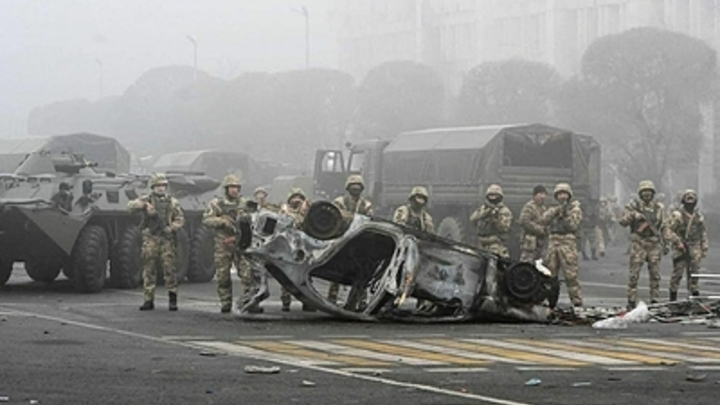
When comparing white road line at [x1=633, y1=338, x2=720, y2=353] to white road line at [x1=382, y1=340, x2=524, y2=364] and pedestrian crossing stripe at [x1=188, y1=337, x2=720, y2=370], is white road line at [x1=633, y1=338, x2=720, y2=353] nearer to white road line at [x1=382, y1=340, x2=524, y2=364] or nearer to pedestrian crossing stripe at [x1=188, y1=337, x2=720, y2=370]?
pedestrian crossing stripe at [x1=188, y1=337, x2=720, y2=370]

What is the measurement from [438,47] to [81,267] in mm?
70650

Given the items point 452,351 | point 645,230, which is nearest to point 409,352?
point 452,351

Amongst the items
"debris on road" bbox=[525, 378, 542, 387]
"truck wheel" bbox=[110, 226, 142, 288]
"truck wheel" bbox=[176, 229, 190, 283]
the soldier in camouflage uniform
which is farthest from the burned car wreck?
"truck wheel" bbox=[176, 229, 190, 283]

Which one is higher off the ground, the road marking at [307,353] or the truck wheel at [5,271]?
the truck wheel at [5,271]

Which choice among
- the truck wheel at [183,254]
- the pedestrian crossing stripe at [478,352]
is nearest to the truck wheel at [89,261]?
the truck wheel at [183,254]

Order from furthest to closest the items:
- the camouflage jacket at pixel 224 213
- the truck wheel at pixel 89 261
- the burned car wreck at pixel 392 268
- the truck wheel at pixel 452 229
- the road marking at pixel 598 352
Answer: the truck wheel at pixel 452 229, the truck wheel at pixel 89 261, the camouflage jacket at pixel 224 213, the burned car wreck at pixel 392 268, the road marking at pixel 598 352

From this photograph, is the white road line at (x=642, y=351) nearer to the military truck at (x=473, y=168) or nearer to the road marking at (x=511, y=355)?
the road marking at (x=511, y=355)

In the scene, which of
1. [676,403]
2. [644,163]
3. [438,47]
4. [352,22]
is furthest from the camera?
[352,22]

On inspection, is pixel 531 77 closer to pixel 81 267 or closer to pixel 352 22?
pixel 352 22

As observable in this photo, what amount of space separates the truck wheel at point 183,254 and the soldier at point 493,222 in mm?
6078

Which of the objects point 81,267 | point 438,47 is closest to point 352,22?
point 438,47

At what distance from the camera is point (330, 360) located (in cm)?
1351

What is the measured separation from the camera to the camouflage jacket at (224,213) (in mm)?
20188

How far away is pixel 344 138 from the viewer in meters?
87.4
